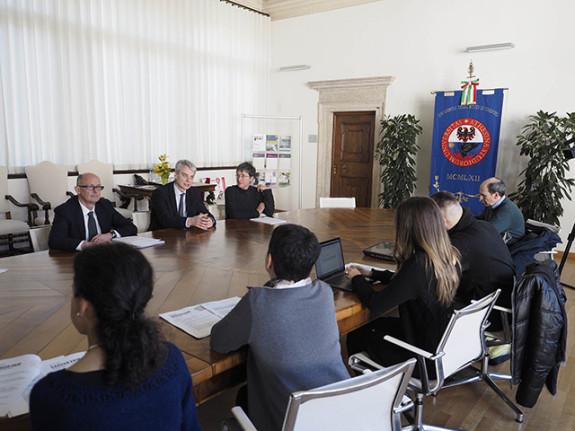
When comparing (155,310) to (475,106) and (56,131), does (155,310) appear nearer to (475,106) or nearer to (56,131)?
(56,131)

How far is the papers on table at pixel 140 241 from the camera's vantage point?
297cm

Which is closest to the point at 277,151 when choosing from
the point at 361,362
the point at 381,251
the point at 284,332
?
the point at 381,251

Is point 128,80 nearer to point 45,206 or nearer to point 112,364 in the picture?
point 45,206

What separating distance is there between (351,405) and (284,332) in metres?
0.29

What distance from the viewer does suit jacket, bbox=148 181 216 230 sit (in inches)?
145

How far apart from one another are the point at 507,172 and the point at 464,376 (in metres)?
4.62

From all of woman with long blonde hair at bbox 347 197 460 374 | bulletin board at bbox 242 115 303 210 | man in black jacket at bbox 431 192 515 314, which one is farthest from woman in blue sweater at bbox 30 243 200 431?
bulletin board at bbox 242 115 303 210

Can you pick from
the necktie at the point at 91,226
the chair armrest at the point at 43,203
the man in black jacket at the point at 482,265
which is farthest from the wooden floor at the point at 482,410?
the chair armrest at the point at 43,203

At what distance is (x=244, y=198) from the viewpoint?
4.52 metres

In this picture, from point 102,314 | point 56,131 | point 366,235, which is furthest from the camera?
point 56,131

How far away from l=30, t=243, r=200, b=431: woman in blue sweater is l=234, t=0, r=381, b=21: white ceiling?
24.9 feet

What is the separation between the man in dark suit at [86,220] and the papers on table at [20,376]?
1.56 metres

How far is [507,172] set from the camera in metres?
6.32

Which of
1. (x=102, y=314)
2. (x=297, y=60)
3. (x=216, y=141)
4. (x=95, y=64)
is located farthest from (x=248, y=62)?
(x=102, y=314)
